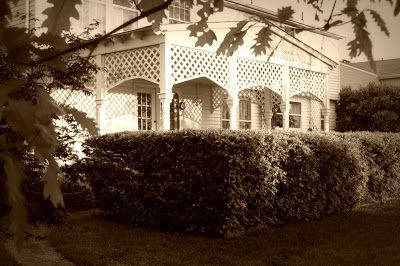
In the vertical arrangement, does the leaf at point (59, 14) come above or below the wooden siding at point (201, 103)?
below

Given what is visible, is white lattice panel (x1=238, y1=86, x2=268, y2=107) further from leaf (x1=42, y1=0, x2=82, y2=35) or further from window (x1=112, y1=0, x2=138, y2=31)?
leaf (x1=42, y1=0, x2=82, y2=35)

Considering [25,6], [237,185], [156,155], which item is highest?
[25,6]

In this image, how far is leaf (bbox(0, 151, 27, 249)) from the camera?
27.7 inches

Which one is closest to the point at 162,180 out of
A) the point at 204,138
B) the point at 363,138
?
the point at 204,138

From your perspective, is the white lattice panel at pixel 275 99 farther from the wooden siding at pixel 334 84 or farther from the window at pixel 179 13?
the wooden siding at pixel 334 84

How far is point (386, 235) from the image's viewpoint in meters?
7.15

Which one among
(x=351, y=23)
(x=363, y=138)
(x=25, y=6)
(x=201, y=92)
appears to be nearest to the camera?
(x=351, y=23)

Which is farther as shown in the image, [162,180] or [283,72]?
[283,72]

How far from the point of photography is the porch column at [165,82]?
35.1 feet

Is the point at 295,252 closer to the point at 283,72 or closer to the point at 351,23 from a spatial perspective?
the point at 351,23

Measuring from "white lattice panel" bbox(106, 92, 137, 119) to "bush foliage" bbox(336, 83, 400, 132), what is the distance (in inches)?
487

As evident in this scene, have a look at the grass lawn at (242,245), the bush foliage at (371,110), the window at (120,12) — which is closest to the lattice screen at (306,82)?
the window at (120,12)

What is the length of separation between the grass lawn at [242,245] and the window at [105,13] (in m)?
7.00

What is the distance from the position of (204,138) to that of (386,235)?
132 inches
